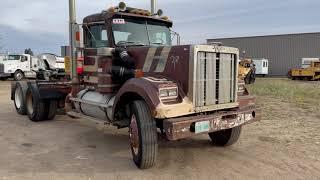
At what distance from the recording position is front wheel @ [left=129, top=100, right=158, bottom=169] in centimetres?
567

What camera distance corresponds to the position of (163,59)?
629 cm

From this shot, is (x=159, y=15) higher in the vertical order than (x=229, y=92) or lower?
higher

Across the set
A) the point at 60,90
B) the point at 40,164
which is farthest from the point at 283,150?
Answer: the point at 60,90

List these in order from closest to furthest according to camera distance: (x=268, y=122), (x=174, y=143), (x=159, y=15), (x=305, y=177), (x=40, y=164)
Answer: (x=305, y=177)
(x=40, y=164)
(x=174, y=143)
(x=159, y=15)
(x=268, y=122)

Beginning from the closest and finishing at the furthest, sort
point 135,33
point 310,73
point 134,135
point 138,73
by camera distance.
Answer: point 134,135, point 138,73, point 135,33, point 310,73

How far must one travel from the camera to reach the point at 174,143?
300 inches

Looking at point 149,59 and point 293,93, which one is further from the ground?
point 149,59

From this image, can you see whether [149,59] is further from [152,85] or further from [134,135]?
[134,135]

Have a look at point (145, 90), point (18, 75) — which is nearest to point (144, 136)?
point (145, 90)

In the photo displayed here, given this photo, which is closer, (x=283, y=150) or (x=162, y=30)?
(x=283, y=150)

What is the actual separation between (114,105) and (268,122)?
494cm

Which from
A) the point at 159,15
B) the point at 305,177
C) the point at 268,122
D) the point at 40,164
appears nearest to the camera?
the point at 305,177

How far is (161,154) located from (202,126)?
1.44 meters

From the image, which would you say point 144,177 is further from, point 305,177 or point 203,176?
point 305,177
